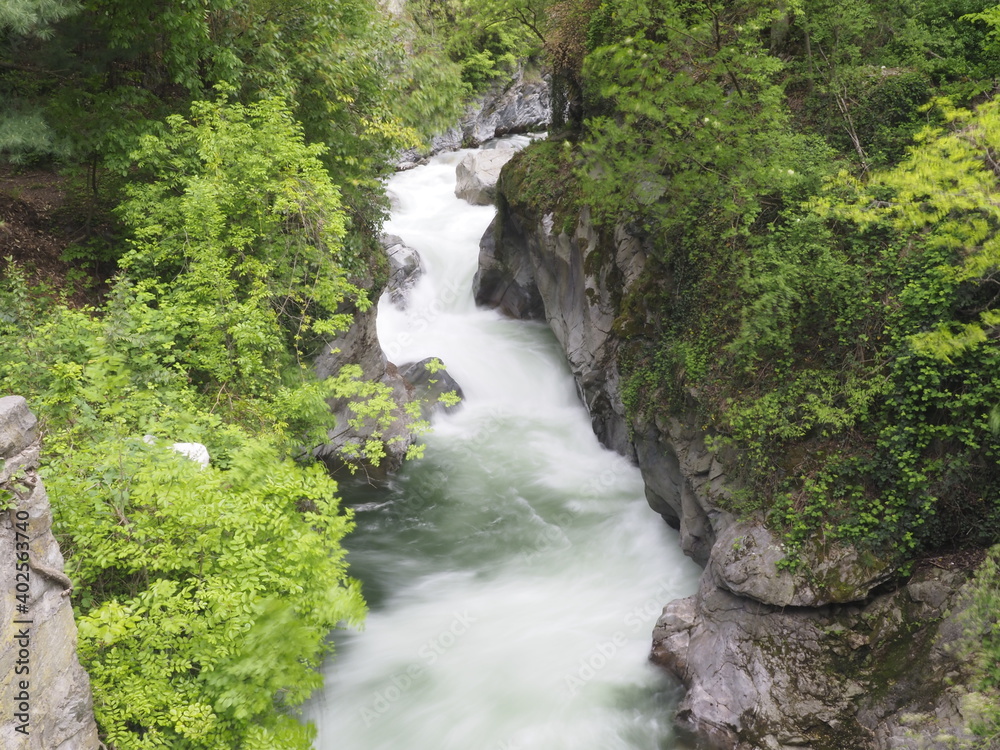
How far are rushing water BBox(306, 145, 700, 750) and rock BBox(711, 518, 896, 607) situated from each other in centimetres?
160

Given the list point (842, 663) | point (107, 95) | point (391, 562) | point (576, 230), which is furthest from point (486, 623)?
point (107, 95)

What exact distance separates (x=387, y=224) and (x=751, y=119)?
1320 centimetres

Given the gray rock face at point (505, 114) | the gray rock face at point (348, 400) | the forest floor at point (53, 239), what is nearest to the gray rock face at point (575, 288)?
the gray rock face at point (348, 400)

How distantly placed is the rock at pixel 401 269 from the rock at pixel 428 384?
3.33 m

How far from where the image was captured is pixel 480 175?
19359 mm

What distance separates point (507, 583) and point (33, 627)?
6.10 metres

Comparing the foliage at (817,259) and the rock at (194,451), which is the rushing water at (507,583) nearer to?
the foliage at (817,259)

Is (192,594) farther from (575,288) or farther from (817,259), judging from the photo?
(575,288)

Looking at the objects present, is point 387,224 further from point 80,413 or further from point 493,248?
point 80,413

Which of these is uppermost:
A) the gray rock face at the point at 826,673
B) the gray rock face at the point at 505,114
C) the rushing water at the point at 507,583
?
the gray rock face at the point at 505,114

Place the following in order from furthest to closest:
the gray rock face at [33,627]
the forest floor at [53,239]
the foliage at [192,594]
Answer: the forest floor at [53,239]
the foliage at [192,594]
the gray rock face at [33,627]

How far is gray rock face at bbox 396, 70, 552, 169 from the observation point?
957 inches

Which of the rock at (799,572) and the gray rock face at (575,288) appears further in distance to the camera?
the gray rock face at (575,288)

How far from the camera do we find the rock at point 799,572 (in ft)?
18.5
